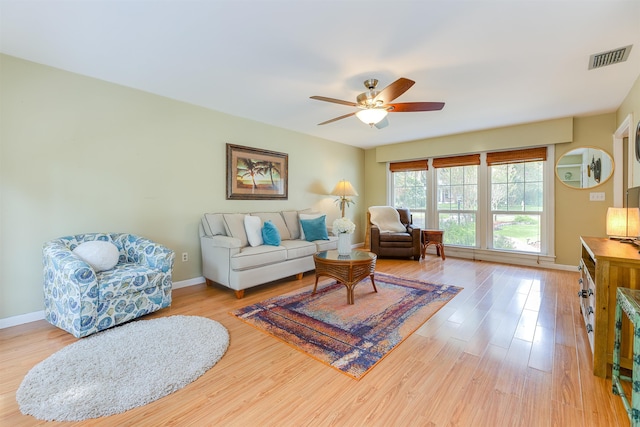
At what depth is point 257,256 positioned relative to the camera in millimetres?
3213

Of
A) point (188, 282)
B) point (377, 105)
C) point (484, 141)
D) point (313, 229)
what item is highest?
point (484, 141)

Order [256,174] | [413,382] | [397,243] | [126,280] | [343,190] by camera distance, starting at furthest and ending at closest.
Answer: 1. [343,190]
2. [397,243]
3. [256,174]
4. [126,280]
5. [413,382]

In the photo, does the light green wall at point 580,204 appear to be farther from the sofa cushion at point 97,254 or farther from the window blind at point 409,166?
the sofa cushion at point 97,254

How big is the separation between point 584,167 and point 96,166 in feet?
21.1

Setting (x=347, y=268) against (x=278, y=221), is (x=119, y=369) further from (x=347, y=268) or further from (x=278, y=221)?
(x=278, y=221)

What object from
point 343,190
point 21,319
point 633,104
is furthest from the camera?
point 343,190

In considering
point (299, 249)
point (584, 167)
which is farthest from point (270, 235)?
point (584, 167)

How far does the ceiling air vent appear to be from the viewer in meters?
2.28

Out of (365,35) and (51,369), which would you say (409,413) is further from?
(365,35)

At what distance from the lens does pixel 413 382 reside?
1680mm

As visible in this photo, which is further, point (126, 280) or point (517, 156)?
point (517, 156)

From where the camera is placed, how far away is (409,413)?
4.71ft

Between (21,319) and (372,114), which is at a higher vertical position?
(372,114)

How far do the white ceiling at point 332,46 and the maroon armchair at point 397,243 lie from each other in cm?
233
